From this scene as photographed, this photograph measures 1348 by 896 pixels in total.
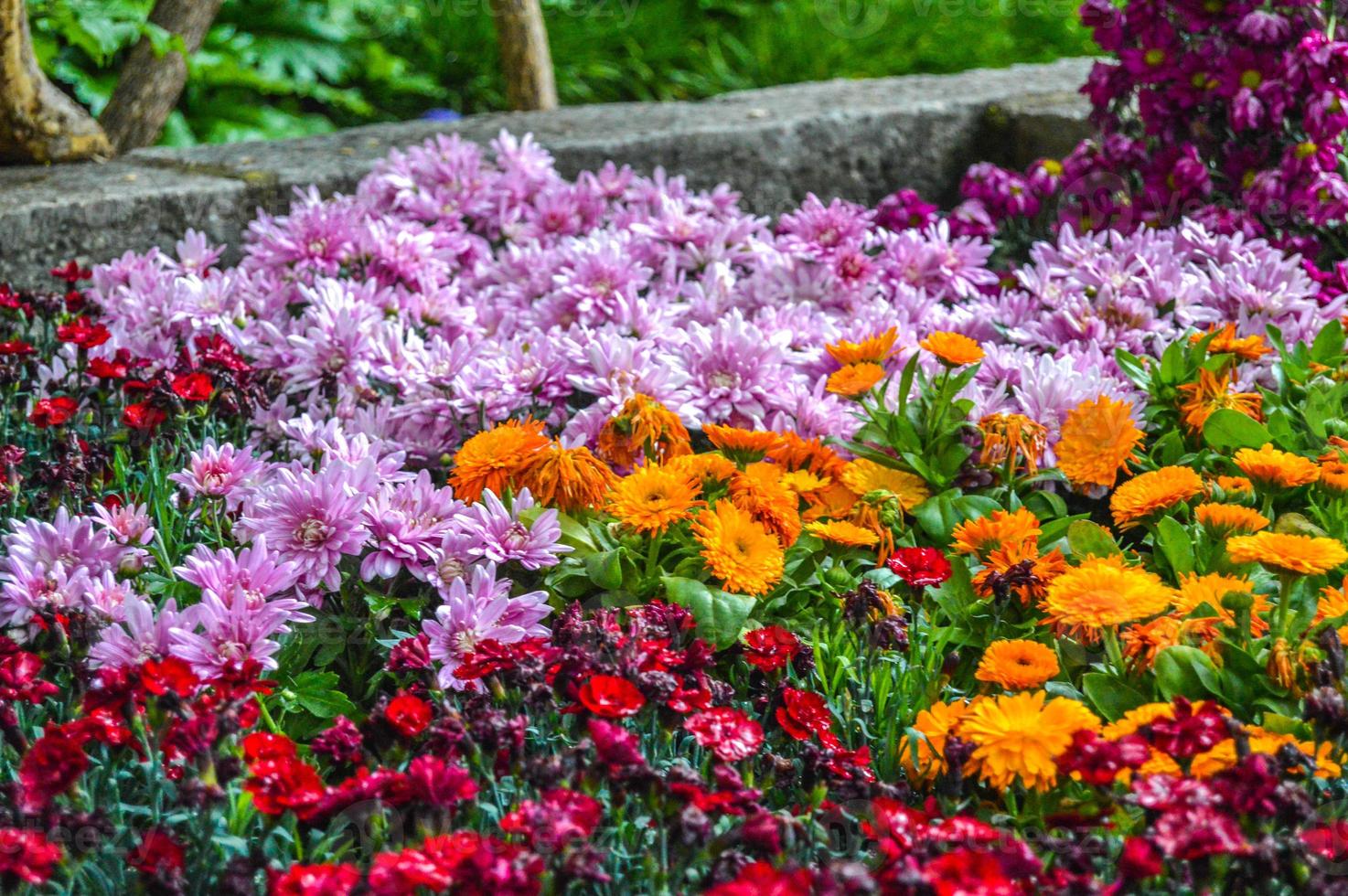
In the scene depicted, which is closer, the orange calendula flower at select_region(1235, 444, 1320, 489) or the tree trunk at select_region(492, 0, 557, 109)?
the orange calendula flower at select_region(1235, 444, 1320, 489)

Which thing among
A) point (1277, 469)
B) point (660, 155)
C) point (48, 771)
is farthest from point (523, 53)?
point (48, 771)

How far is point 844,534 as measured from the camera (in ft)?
5.66

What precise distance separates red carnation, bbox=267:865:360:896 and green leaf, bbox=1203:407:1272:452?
1418 millimetres

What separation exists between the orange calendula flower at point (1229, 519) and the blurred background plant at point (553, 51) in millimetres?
3306

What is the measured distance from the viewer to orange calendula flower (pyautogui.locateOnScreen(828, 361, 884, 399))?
6.56 feet

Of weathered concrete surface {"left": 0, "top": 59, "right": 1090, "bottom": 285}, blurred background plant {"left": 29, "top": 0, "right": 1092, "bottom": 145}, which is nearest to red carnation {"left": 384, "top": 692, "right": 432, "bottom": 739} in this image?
weathered concrete surface {"left": 0, "top": 59, "right": 1090, "bottom": 285}

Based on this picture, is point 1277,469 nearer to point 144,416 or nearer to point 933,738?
point 933,738

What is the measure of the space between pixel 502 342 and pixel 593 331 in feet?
0.68

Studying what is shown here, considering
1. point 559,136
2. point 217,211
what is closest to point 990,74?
point 559,136

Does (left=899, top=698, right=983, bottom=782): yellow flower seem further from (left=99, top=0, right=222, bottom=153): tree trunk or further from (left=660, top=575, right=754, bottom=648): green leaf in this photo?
(left=99, top=0, right=222, bottom=153): tree trunk

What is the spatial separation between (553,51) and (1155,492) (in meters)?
4.92

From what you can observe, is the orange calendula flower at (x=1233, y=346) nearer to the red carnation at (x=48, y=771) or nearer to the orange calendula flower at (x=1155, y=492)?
the orange calendula flower at (x=1155, y=492)

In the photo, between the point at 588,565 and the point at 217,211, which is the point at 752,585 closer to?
the point at 588,565

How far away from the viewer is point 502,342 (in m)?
2.41
